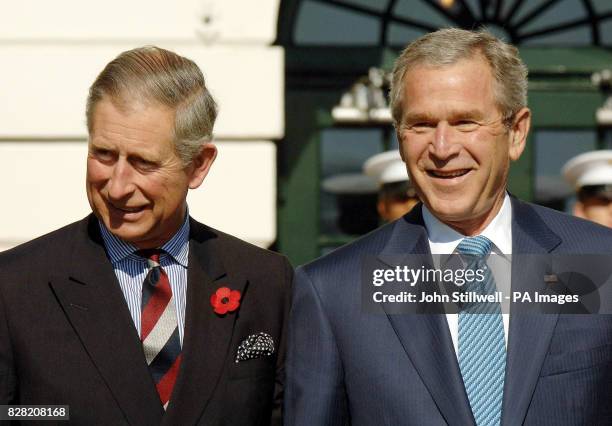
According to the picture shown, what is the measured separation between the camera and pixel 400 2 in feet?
19.3

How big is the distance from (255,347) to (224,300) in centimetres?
14

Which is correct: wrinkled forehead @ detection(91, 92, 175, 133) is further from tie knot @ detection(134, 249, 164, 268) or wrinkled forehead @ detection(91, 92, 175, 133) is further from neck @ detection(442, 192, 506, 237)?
neck @ detection(442, 192, 506, 237)

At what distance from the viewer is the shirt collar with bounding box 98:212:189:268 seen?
2859 millimetres

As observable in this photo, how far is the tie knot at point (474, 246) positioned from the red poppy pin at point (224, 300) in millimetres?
576

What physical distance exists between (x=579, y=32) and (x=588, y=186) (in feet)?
3.42

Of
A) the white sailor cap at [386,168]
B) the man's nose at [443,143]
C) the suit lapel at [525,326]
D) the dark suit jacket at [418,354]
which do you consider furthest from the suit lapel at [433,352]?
the white sailor cap at [386,168]

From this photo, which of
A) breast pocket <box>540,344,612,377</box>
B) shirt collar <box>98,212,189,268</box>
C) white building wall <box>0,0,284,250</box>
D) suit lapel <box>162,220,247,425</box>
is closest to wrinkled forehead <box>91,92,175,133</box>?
shirt collar <box>98,212,189,268</box>

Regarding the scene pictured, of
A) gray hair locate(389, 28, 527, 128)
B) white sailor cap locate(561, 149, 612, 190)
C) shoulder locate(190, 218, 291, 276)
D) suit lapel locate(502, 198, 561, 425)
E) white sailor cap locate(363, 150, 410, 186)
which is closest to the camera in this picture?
suit lapel locate(502, 198, 561, 425)

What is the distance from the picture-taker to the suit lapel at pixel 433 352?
2.56 metres

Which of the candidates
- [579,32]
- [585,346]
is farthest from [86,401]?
[579,32]

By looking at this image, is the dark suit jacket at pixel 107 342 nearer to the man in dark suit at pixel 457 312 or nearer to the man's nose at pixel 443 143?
the man in dark suit at pixel 457 312

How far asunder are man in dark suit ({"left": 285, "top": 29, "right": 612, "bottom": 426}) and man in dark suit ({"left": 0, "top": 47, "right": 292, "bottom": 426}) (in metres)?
0.20

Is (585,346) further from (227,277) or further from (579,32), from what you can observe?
(579,32)

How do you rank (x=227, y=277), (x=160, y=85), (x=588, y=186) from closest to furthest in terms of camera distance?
(x=160, y=85) < (x=227, y=277) < (x=588, y=186)
